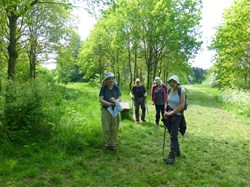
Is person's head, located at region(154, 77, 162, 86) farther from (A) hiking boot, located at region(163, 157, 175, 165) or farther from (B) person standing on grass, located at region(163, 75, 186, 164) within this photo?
(A) hiking boot, located at region(163, 157, 175, 165)

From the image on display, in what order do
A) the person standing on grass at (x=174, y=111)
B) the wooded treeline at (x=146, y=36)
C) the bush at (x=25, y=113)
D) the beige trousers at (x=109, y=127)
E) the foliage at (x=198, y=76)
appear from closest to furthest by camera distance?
the person standing on grass at (x=174, y=111) < the bush at (x=25, y=113) < the beige trousers at (x=109, y=127) < the wooded treeline at (x=146, y=36) < the foliage at (x=198, y=76)

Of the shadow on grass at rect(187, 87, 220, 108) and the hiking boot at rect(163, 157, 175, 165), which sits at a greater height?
the hiking boot at rect(163, 157, 175, 165)

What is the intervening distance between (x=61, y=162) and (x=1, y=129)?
2.05 m

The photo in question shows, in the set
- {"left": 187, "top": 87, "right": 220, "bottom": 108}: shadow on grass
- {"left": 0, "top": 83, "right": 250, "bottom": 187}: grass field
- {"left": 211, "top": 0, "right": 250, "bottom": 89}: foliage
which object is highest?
{"left": 211, "top": 0, "right": 250, "bottom": 89}: foliage

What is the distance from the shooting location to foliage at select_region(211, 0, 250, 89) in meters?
26.5

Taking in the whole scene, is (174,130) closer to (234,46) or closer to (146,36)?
(146,36)

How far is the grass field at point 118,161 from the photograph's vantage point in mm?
5535

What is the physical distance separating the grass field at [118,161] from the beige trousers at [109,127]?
1.07 ft

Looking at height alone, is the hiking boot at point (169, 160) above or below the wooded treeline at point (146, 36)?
below

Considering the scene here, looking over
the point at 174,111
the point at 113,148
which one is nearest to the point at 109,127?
the point at 113,148

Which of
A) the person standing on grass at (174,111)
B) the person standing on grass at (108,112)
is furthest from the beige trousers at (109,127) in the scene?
the person standing on grass at (174,111)

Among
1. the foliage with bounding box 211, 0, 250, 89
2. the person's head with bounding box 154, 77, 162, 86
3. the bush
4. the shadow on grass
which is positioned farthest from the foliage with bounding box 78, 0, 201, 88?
the bush

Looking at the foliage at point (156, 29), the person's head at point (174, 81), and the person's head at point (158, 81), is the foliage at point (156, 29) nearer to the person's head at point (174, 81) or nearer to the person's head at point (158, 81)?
Answer: the person's head at point (158, 81)

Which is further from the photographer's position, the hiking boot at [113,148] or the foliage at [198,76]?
the foliage at [198,76]
